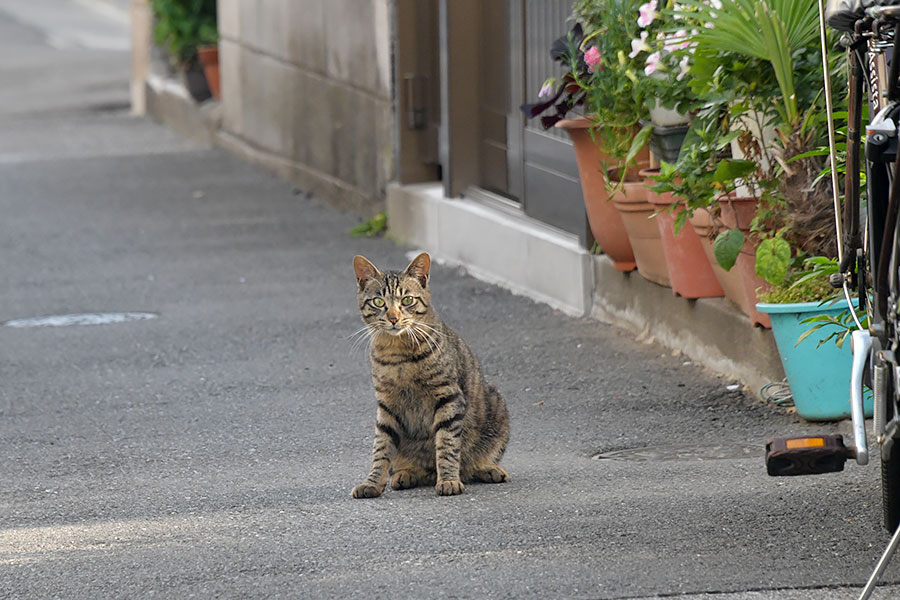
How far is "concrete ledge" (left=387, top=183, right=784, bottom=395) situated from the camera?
22.3 ft

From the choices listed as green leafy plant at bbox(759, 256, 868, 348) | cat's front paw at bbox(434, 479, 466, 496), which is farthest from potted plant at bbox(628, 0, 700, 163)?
cat's front paw at bbox(434, 479, 466, 496)

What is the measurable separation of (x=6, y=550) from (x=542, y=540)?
1678 mm

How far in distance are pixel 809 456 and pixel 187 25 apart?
47.0 ft

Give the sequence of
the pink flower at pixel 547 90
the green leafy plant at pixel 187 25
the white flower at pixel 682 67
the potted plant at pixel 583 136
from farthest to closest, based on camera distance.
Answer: the green leafy plant at pixel 187 25 < the pink flower at pixel 547 90 < the potted plant at pixel 583 136 < the white flower at pixel 682 67

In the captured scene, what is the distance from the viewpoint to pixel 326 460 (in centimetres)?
599

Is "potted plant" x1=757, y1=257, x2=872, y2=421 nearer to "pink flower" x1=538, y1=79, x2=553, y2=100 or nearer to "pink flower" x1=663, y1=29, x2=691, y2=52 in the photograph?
"pink flower" x1=663, y1=29, x2=691, y2=52

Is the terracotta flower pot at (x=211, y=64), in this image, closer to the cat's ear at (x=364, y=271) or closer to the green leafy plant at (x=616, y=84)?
the green leafy plant at (x=616, y=84)

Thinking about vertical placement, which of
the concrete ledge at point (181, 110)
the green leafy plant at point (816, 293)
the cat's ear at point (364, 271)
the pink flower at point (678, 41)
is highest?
the pink flower at point (678, 41)

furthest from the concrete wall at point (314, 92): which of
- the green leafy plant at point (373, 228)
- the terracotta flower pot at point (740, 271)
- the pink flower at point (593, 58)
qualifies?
the terracotta flower pot at point (740, 271)

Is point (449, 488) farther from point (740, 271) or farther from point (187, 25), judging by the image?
point (187, 25)

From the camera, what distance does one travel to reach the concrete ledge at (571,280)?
22.3 ft

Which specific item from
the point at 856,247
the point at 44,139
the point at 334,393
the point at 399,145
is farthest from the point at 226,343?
the point at 44,139

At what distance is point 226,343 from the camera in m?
8.34

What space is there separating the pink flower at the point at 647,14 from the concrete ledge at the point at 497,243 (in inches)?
68.1
